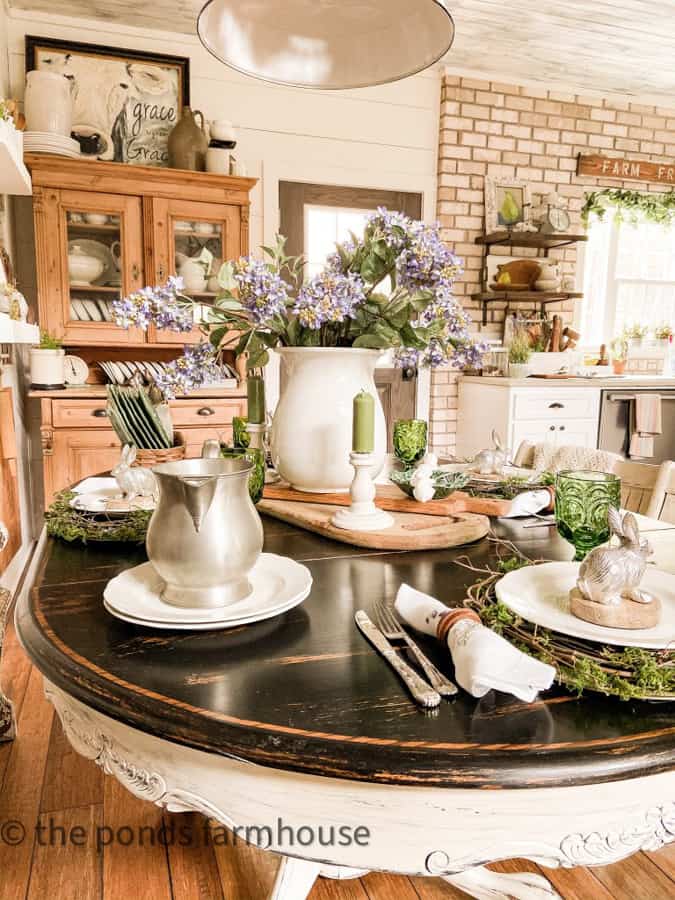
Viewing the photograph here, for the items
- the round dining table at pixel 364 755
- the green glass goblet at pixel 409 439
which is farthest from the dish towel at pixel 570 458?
the round dining table at pixel 364 755

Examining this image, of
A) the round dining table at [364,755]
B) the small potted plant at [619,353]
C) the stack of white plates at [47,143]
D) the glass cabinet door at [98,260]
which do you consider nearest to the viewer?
the round dining table at [364,755]

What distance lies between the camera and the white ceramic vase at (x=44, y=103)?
310cm

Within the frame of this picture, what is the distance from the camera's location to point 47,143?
307 cm

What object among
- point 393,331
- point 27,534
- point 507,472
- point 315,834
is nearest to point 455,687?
point 315,834

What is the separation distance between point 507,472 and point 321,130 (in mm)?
3009

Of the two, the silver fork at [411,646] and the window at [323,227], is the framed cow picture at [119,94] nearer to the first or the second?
the window at [323,227]

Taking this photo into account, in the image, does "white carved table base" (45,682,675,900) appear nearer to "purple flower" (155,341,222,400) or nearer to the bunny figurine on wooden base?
the bunny figurine on wooden base

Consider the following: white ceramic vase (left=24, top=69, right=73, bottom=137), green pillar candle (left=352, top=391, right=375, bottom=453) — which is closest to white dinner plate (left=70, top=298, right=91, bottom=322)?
white ceramic vase (left=24, top=69, right=73, bottom=137)

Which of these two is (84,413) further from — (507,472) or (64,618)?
(64,618)

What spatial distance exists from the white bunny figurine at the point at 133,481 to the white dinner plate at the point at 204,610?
363 mm

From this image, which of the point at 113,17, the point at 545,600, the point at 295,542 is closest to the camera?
the point at 545,600

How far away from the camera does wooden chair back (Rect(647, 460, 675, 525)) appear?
1.57 meters

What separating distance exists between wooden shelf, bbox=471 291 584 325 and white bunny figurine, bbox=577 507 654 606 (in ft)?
11.8

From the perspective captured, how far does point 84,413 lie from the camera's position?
3.15 m
